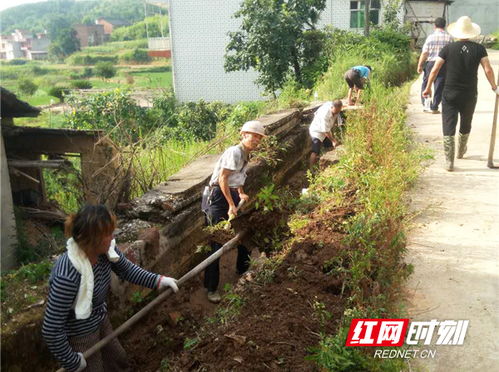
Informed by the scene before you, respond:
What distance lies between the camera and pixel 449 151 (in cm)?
636

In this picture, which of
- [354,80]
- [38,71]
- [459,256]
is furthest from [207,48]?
[38,71]

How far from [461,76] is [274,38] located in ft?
35.8

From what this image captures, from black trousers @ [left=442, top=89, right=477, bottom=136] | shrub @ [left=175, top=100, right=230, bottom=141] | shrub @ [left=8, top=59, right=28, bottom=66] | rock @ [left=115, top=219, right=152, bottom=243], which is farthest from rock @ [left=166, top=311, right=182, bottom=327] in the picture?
shrub @ [left=8, top=59, right=28, bottom=66]

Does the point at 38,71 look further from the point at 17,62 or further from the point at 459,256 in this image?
the point at 459,256

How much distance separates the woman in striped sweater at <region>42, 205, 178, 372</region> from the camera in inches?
107

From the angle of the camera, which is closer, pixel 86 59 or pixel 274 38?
pixel 274 38

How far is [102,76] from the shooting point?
5412 centimetres

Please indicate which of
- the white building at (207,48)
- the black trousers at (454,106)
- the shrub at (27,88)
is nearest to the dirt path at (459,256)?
the black trousers at (454,106)

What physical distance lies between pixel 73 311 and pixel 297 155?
6396mm

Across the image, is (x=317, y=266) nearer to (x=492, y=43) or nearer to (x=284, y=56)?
(x=284, y=56)

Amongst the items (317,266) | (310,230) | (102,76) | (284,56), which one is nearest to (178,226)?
(310,230)

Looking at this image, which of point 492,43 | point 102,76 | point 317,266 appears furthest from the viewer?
point 102,76

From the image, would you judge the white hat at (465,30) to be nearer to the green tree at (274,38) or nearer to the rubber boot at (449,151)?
the rubber boot at (449,151)

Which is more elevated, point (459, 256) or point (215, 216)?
point (215, 216)
